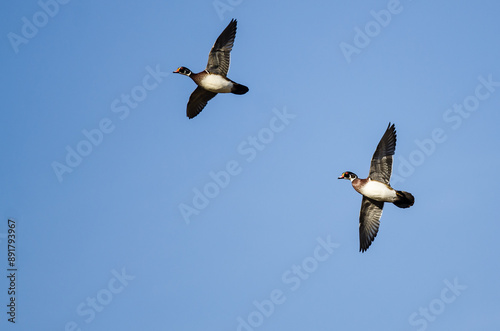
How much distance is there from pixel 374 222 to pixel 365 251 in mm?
1264

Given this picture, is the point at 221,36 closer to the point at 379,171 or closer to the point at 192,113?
the point at 192,113

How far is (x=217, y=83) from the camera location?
1211 inches

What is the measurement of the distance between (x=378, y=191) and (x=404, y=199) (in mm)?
1186

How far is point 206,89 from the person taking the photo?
31.5 metres

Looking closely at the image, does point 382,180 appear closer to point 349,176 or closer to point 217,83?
point 349,176

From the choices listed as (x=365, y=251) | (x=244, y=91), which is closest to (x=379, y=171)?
(x=365, y=251)

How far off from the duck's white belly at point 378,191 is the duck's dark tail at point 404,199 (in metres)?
0.26

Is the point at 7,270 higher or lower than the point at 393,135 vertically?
lower

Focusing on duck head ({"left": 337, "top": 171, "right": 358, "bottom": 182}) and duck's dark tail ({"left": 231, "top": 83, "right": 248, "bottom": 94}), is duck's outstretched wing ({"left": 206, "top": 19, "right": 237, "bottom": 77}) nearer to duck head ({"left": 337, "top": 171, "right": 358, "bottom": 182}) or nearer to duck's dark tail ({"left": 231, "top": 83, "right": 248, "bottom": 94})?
duck's dark tail ({"left": 231, "top": 83, "right": 248, "bottom": 94})

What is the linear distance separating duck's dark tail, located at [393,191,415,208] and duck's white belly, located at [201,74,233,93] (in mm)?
8192

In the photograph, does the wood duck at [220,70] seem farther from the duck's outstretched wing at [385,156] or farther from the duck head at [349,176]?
the duck's outstretched wing at [385,156]

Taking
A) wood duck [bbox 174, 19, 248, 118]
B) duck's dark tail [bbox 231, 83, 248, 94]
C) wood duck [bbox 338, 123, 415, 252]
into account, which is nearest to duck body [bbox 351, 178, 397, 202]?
wood duck [bbox 338, 123, 415, 252]

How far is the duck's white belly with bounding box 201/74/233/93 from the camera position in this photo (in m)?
30.6

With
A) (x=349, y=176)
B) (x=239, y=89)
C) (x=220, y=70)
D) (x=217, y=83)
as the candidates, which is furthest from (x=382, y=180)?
(x=220, y=70)
